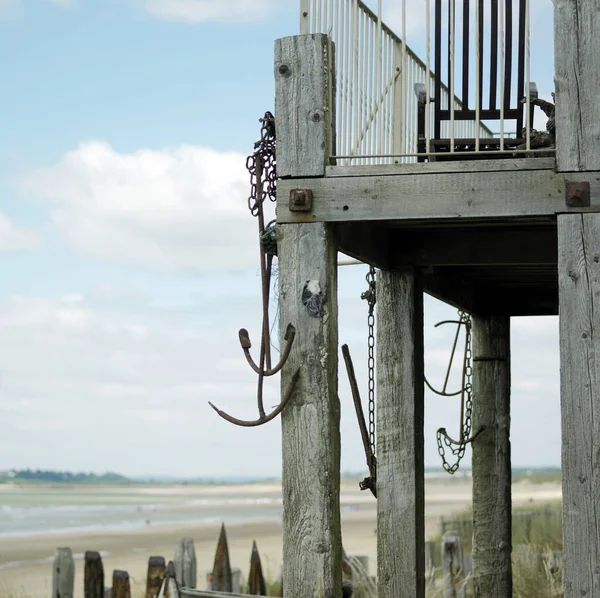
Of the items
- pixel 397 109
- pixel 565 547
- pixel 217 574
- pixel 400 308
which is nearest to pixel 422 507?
pixel 400 308

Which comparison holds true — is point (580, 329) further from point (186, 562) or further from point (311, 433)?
point (186, 562)

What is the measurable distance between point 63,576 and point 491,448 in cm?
400

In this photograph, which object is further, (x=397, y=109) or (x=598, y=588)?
(x=397, y=109)

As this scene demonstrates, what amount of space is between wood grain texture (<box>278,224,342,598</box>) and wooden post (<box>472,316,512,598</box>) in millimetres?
4640

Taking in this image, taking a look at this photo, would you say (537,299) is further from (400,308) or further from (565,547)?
(565,547)

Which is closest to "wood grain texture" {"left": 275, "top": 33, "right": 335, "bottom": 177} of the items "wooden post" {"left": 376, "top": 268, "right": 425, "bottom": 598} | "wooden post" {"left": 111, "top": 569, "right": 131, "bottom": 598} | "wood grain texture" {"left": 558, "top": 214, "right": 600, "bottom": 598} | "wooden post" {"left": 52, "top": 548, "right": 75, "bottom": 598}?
"wood grain texture" {"left": 558, "top": 214, "right": 600, "bottom": 598}

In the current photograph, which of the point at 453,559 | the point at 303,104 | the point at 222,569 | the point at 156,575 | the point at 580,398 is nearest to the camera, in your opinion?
the point at 580,398

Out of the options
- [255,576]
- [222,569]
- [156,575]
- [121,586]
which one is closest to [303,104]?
[156,575]

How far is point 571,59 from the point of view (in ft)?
18.4

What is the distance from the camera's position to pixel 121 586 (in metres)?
10.4

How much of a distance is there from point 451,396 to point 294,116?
471 cm

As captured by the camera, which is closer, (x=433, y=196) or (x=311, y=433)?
(x=311, y=433)

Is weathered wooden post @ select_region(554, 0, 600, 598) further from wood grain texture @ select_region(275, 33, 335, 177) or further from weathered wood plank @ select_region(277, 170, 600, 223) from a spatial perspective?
wood grain texture @ select_region(275, 33, 335, 177)

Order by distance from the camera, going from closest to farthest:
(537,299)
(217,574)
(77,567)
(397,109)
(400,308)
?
(400,308)
(397,109)
(537,299)
(217,574)
(77,567)
